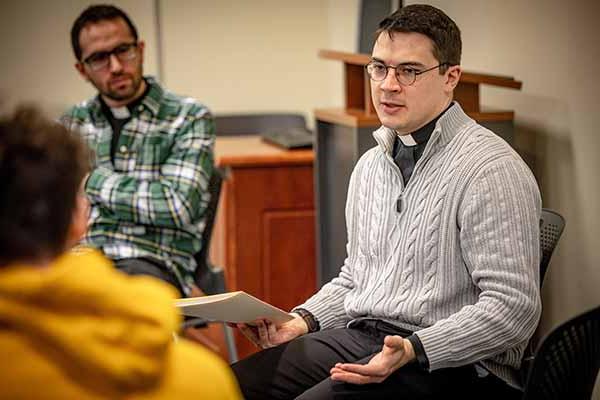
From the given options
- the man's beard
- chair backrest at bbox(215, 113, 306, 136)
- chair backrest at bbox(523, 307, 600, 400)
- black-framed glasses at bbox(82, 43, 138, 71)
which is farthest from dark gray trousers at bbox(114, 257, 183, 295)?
chair backrest at bbox(215, 113, 306, 136)

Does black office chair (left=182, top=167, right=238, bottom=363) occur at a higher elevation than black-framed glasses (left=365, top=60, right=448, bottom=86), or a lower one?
lower

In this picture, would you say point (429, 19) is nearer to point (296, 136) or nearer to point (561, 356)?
point (561, 356)

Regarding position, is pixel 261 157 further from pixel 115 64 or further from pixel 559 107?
pixel 559 107

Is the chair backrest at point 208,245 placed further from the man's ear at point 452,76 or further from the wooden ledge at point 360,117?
the man's ear at point 452,76

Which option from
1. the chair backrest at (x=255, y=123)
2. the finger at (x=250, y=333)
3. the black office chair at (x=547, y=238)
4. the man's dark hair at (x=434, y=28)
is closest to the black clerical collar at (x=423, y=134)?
the man's dark hair at (x=434, y=28)

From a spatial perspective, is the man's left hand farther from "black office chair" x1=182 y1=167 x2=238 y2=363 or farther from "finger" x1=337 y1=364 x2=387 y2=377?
"black office chair" x1=182 y1=167 x2=238 y2=363

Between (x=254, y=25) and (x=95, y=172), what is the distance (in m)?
2.47

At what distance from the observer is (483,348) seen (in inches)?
73.5

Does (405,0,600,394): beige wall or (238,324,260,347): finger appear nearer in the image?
(238,324,260,347): finger

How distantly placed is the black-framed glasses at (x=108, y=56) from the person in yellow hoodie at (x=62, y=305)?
6.46 feet

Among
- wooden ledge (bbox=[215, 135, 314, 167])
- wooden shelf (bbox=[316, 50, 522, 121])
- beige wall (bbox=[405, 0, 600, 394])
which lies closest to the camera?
beige wall (bbox=[405, 0, 600, 394])

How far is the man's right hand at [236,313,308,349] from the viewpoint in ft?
7.03

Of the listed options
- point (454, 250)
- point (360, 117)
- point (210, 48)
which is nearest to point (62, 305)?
point (454, 250)

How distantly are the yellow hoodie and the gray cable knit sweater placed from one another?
92 centimetres
